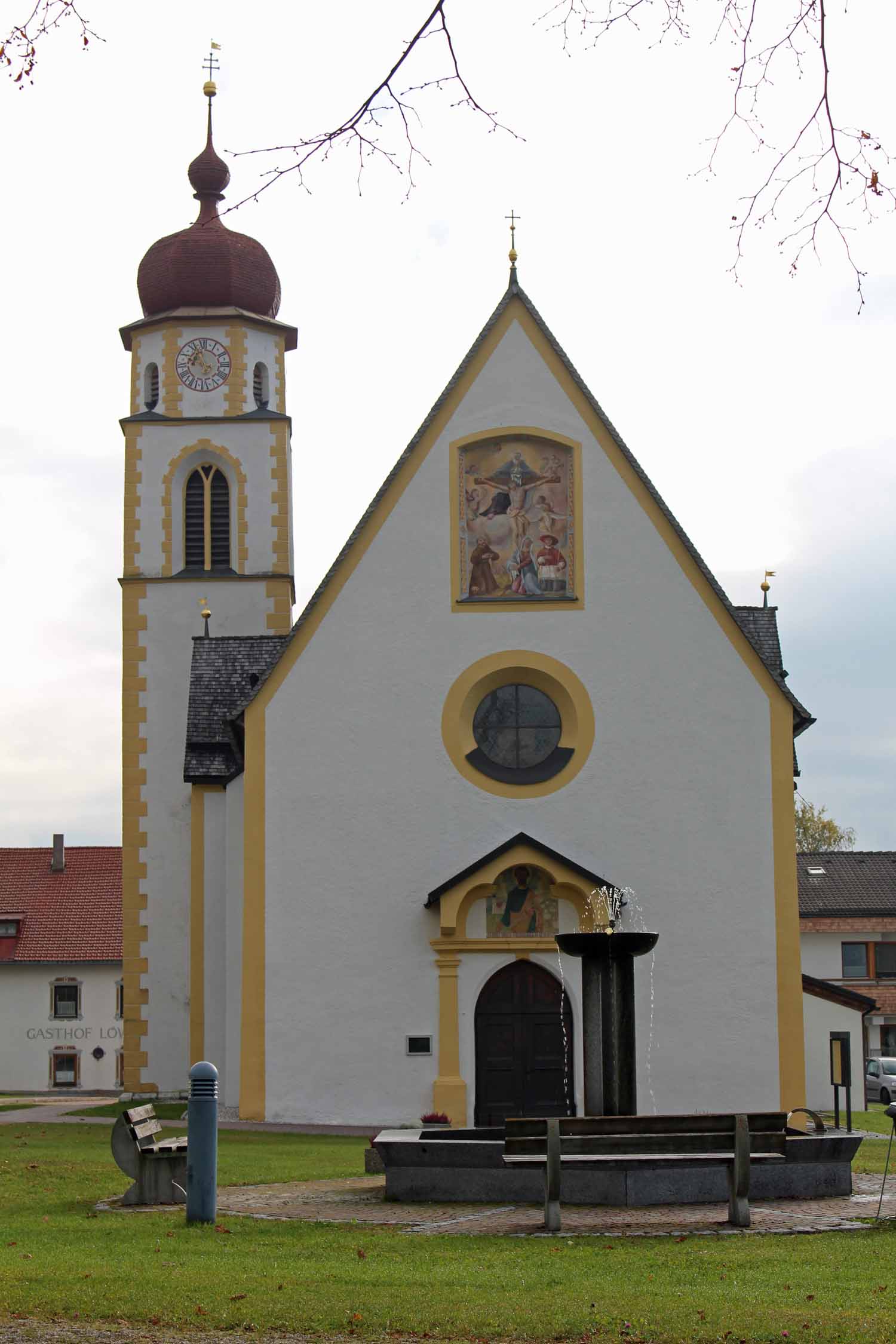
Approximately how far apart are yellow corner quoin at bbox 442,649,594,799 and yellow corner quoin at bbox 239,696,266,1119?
2.72 m

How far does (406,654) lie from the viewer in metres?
26.1

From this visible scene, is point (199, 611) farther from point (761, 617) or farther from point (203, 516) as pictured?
point (761, 617)

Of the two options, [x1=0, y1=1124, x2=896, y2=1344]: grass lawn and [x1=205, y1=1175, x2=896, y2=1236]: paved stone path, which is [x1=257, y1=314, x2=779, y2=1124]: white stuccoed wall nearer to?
[x1=205, y1=1175, x2=896, y2=1236]: paved stone path

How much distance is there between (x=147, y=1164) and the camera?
1338cm

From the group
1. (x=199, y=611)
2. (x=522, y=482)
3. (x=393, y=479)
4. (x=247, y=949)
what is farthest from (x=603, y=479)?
(x=199, y=611)

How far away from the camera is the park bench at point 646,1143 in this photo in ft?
39.9

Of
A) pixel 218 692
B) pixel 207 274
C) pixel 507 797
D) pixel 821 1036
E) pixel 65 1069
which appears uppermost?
pixel 207 274

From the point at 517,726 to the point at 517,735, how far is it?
12 cm

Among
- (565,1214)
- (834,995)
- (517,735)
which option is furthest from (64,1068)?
(565,1214)

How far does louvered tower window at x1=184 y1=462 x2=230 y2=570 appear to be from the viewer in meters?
36.7

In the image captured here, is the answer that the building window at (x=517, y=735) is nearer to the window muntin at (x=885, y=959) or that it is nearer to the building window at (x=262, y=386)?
the building window at (x=262, y=386)

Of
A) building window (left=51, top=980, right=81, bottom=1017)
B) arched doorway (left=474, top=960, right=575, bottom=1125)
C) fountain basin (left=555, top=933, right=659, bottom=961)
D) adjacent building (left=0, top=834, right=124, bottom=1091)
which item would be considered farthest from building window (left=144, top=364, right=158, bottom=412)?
fountain basin (left=555, top=933, right=659, bottom=961)

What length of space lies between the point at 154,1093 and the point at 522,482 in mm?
13921

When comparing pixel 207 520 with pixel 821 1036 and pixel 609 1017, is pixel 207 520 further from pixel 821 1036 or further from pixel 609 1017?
pixel 609 1017
